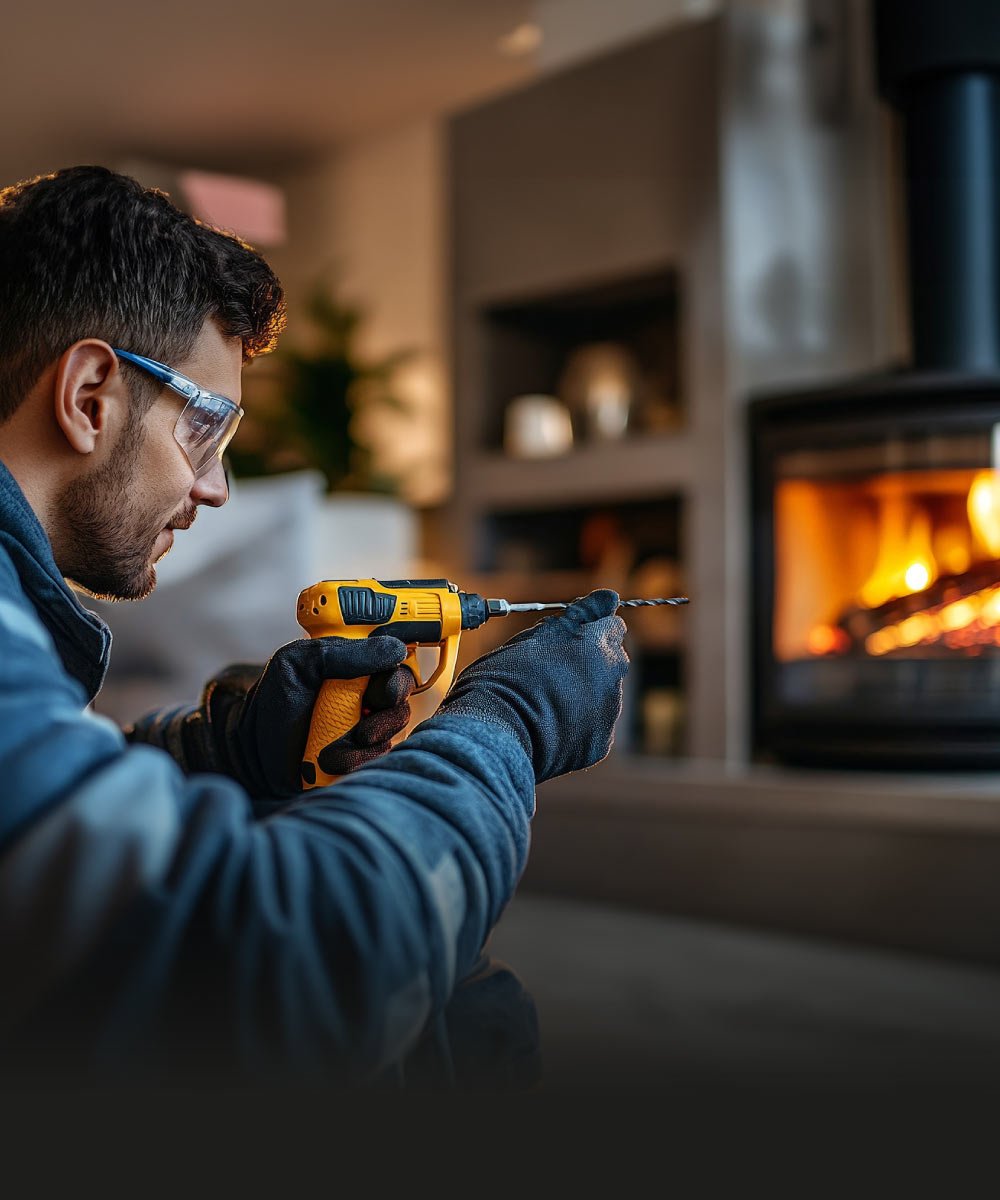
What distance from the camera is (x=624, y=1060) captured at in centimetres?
75

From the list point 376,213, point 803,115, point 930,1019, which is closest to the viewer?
point 930,1019

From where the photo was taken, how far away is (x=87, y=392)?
2.38 feet

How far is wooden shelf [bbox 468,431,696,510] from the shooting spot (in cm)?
292

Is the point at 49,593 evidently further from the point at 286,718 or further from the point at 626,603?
the point at 626,603

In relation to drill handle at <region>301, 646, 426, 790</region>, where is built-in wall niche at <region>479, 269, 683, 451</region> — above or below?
above

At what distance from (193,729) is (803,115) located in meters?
2.50

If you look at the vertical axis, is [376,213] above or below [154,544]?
above

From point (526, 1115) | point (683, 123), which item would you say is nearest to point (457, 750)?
point (526, 1115)

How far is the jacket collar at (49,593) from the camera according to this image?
66cm

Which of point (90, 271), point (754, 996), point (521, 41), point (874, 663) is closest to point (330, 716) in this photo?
point (90, 271)

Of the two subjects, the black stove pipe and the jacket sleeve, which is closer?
the jacket sleeve

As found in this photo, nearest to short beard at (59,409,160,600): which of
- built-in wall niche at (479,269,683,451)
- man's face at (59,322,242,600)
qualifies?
man's face at (59,322,242,600)

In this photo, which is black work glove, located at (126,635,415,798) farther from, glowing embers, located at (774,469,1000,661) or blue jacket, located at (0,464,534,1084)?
glowing embers, located at (774,469,1000,661)

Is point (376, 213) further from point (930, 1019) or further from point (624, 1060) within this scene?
point (624, 1060)
